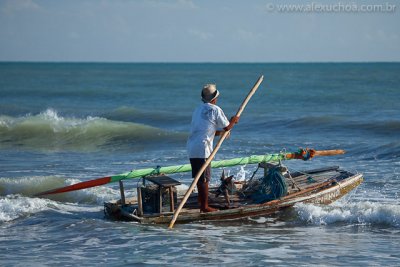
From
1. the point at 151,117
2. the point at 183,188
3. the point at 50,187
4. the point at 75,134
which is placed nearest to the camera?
the point at 183,188

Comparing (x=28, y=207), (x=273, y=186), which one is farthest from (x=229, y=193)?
(x=28, y=207)

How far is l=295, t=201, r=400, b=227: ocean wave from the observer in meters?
10.2

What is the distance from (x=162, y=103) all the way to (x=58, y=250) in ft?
100

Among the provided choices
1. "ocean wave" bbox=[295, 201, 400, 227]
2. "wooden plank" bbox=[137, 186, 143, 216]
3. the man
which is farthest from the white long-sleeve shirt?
"ocean wave" bbox=[295, 201, 400, 227]

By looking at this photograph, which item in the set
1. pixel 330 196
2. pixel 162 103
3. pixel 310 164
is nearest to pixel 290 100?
pixel 162 103

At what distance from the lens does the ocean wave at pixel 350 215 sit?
400 inches

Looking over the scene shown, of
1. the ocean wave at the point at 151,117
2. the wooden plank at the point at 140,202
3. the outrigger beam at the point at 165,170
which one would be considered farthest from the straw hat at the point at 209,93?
the ocean wave at the point at 151,117

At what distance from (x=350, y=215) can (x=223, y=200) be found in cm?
177

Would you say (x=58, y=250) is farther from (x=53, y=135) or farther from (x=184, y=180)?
(x=53, y=135)

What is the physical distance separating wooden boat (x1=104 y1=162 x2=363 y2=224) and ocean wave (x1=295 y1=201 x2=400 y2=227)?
172 millimetres

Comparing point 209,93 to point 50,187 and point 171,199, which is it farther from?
point 50,187

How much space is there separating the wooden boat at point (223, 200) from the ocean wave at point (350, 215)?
0.57 ft

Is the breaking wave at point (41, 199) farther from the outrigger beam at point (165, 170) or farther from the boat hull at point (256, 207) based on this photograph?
the boat hull at point (256, 207)

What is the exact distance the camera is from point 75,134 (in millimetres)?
23188
